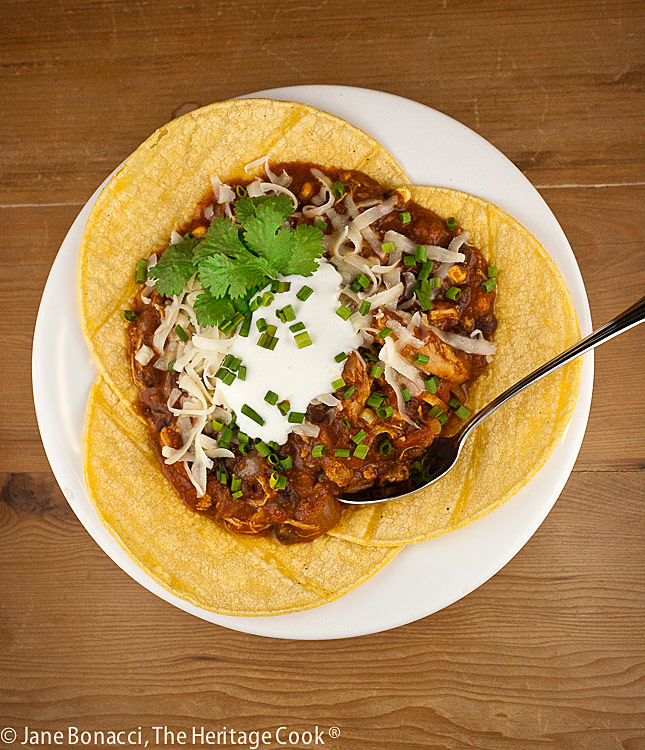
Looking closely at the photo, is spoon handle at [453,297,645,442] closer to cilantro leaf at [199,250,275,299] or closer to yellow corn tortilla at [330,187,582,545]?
yellow corn tortilla at [330,187,582,545]

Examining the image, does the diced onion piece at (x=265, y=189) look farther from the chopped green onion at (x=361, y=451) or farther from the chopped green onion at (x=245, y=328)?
the chopped green onion at (x=361, y=451)

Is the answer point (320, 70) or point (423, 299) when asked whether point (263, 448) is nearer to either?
point (423, 299)

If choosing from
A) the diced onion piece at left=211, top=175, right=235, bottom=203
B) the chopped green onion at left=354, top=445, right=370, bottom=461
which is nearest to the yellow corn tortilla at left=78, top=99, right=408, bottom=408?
the diced onion piece at left=211, top=175, right=235, bottom=203

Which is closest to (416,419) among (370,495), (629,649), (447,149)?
(370,495)

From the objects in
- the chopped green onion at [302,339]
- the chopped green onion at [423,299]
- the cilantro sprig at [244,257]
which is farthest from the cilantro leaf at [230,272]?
the chopped green onion at [423,299]

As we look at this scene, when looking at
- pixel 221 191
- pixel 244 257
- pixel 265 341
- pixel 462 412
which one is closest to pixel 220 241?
pixel 244 257

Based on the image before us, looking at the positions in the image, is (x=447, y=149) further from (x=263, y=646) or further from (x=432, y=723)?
(x=432, y=723)
